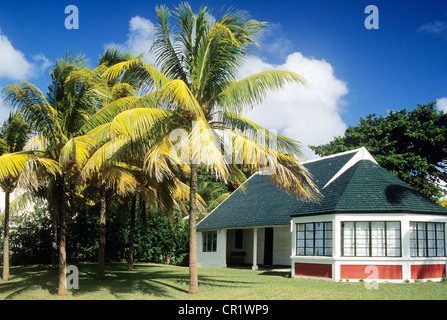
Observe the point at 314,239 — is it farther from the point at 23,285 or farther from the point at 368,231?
the point at 23,285

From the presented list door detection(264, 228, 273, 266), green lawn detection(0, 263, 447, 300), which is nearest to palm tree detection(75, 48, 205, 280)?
green lawn detection(0, 263, 447, 300)

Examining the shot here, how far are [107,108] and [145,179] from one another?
359cm

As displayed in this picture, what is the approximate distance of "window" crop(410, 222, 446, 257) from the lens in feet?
56.7

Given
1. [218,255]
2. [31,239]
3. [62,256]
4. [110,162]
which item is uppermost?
[110,162]

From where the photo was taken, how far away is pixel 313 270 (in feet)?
59.1

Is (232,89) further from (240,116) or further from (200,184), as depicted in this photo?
(200,184)

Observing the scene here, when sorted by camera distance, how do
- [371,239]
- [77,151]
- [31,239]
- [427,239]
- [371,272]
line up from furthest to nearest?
[31,239], [427,239], [371,239], [371,272], [77,151]

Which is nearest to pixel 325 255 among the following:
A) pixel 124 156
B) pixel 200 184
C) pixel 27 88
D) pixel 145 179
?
A: pixel 145 179

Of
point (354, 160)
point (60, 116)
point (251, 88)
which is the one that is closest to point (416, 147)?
point (354, 160)

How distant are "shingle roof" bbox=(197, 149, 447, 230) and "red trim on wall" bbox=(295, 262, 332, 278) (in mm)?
2099

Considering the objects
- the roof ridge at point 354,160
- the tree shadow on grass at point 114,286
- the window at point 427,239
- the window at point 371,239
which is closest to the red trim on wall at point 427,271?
the window at point 427,239

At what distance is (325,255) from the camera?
17.7m

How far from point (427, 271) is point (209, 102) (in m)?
11.1

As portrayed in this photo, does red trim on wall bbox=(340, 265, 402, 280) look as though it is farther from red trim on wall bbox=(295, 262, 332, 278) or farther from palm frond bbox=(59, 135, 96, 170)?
palm frond bbox=(59, 135, 96, 170)
